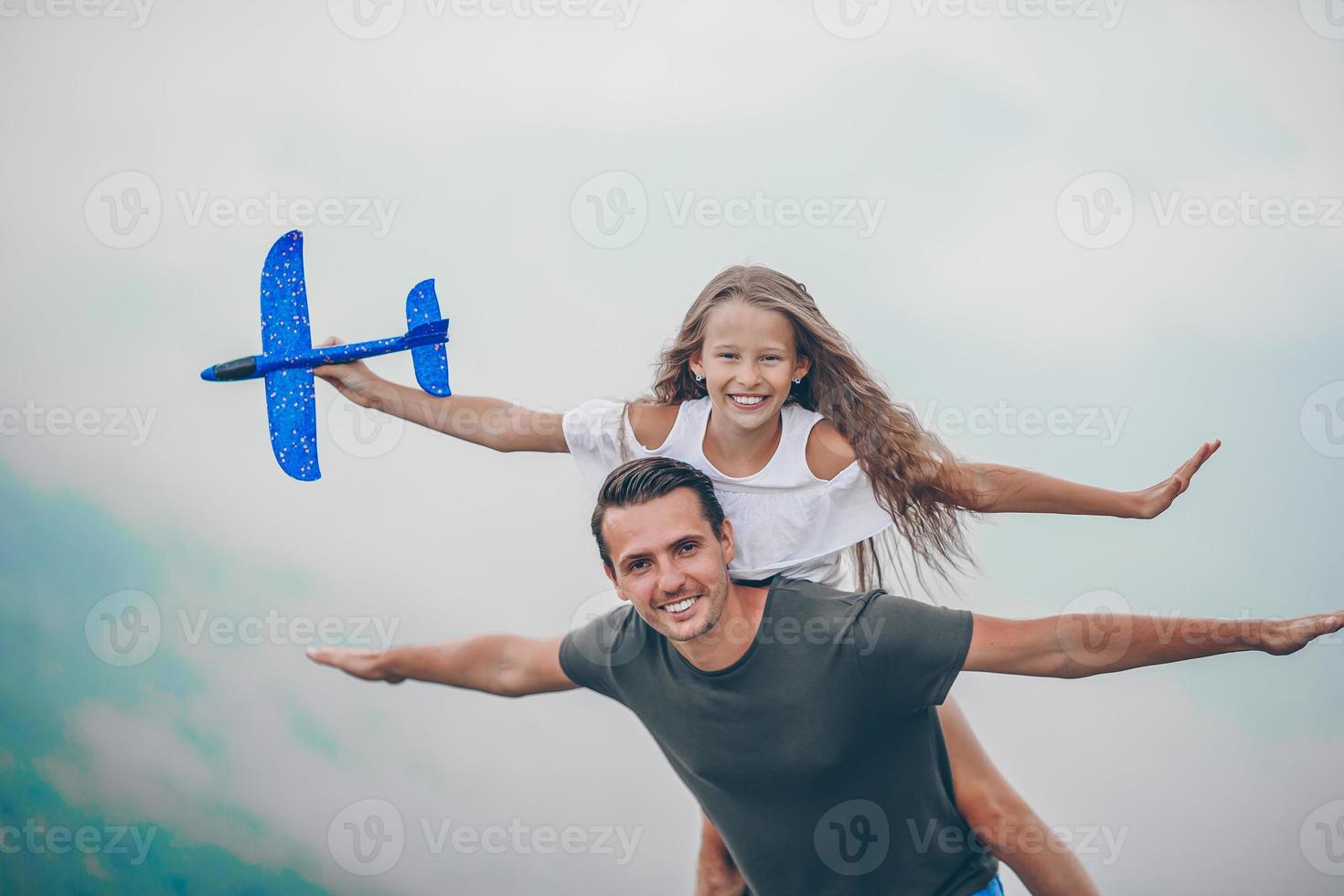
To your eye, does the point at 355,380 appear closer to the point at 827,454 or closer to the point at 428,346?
the point at 428,346

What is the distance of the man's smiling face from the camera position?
2531mm

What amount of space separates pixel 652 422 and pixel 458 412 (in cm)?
44

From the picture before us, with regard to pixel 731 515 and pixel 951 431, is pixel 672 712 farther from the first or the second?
pixel 951 431

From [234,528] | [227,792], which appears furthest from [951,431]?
[227,792]

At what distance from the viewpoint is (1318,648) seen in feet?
11.0

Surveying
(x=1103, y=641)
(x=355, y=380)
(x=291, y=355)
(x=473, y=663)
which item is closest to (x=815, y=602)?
(x=1103, y=641)

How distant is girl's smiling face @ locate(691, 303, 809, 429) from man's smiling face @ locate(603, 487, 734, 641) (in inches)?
8.8

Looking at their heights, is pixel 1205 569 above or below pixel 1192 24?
below

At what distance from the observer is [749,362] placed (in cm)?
262

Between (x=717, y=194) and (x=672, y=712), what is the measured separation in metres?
1.43

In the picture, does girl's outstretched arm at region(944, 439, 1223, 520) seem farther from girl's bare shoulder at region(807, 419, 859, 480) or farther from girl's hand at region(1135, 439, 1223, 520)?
girl's bare shoulder at region(807, 419, 859, 480)

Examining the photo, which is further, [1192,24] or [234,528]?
[234,528]

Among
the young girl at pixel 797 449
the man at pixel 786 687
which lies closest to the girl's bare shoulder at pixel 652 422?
the young girl at pixel 797 449

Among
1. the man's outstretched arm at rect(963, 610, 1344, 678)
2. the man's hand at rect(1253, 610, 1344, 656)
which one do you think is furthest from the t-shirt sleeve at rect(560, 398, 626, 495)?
the man's hand at rect(1253, 610, 1344, 656)
